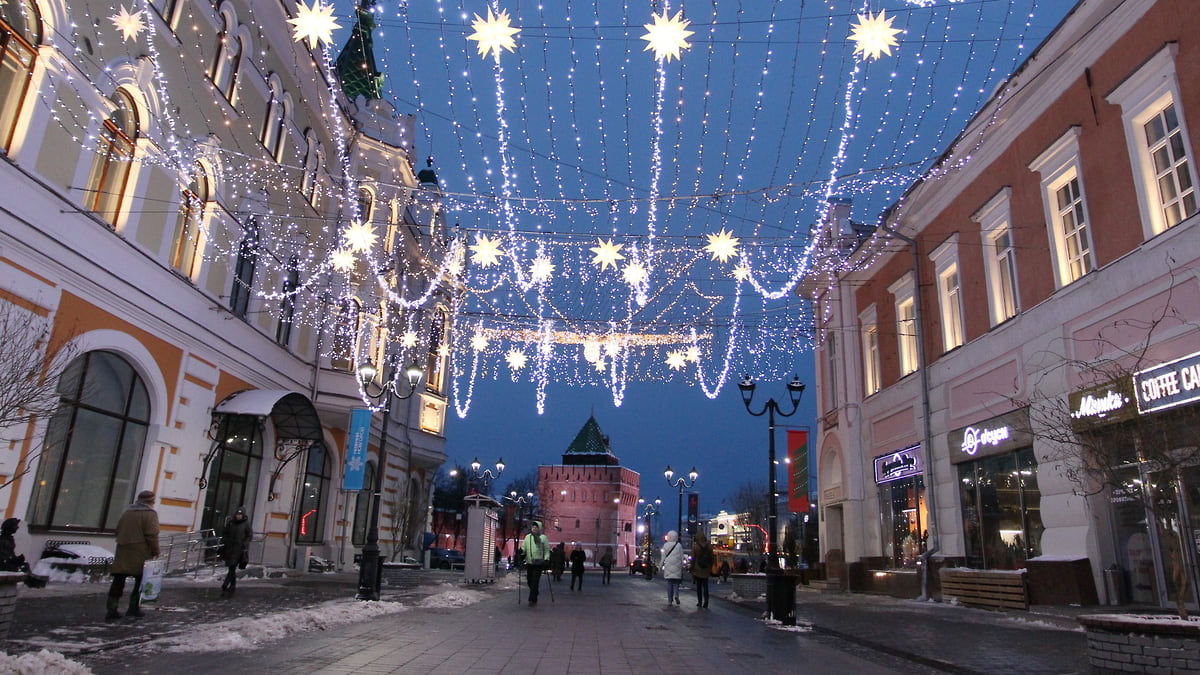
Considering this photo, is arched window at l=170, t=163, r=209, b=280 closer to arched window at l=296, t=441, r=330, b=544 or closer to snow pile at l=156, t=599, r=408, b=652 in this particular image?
arched window at l=296, t=441, r=330, b=544

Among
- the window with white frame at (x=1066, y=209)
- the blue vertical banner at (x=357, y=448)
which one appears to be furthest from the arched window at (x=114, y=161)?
the window with white frame at (x=1066, y=209)

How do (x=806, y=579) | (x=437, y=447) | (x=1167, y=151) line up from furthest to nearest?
(x=437, y=447)
(x=806, y=579)
(x=1167, y=151)

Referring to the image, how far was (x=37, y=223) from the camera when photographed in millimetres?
11578

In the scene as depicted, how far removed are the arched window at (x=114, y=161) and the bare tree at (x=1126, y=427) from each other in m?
15.1

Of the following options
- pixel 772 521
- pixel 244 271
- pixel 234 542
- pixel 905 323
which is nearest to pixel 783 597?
pixel 772 521

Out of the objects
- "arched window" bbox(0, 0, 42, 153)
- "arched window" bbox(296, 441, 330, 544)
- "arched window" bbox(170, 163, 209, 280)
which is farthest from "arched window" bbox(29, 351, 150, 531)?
"arched window" bbox(296, 441, 330, 544)

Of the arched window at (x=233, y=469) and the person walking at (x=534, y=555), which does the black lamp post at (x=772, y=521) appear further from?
the arched window at (x=233, y=469)

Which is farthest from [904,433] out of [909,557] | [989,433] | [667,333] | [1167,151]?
[1167,151]

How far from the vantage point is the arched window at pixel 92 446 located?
12336 mm

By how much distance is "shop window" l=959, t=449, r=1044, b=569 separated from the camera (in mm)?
14719

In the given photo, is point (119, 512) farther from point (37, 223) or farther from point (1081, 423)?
point (1081, 423)

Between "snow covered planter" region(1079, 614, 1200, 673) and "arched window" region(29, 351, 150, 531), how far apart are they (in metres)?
13.6

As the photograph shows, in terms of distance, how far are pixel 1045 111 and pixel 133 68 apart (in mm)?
17096

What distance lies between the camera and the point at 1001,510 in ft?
51.5
